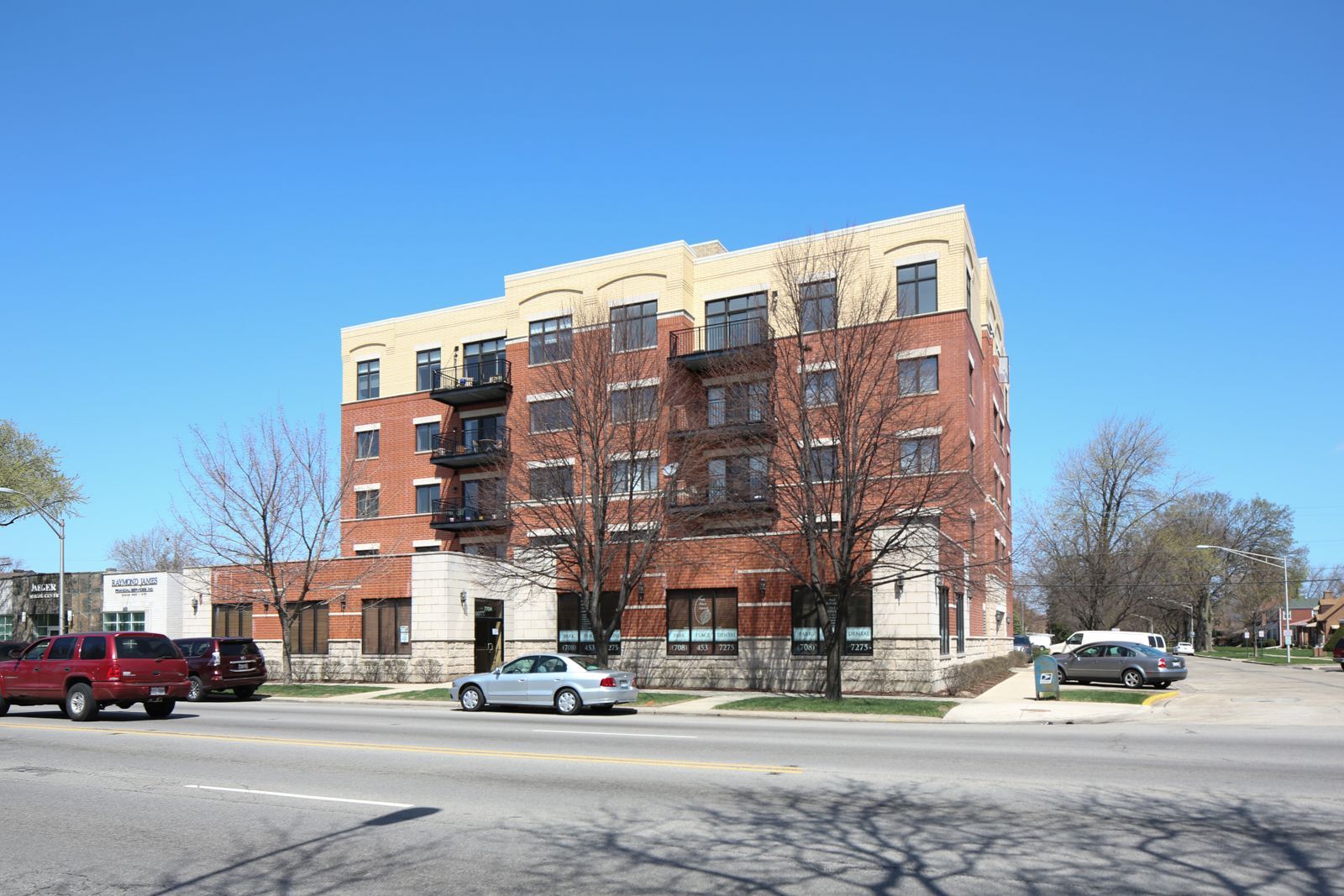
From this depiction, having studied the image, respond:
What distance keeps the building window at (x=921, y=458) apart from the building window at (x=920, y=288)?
33.8 ft

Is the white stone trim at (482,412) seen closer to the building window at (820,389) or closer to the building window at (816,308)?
the building window at (816,308)

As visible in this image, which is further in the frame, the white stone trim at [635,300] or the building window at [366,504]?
the building window at [366,504]

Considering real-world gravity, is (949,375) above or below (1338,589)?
above

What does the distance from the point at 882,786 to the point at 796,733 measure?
7043 millimetres

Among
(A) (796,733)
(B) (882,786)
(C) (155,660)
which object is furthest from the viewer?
(C) (155,660)

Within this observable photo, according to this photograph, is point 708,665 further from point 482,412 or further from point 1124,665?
point 482,412

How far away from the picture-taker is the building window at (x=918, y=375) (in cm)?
2859

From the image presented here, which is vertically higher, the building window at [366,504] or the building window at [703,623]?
the building window at [366,504]

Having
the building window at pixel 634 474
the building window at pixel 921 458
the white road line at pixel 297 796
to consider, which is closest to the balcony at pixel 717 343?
the building window at pixel 634 474

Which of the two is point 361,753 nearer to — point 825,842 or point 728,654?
point 825,842

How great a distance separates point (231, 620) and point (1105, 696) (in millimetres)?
32391

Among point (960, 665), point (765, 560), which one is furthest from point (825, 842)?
point (960, 665)

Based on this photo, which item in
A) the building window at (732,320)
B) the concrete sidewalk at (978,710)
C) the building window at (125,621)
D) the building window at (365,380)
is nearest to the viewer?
the concrete sidewalk at (978,710)

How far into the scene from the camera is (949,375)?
36.5m
